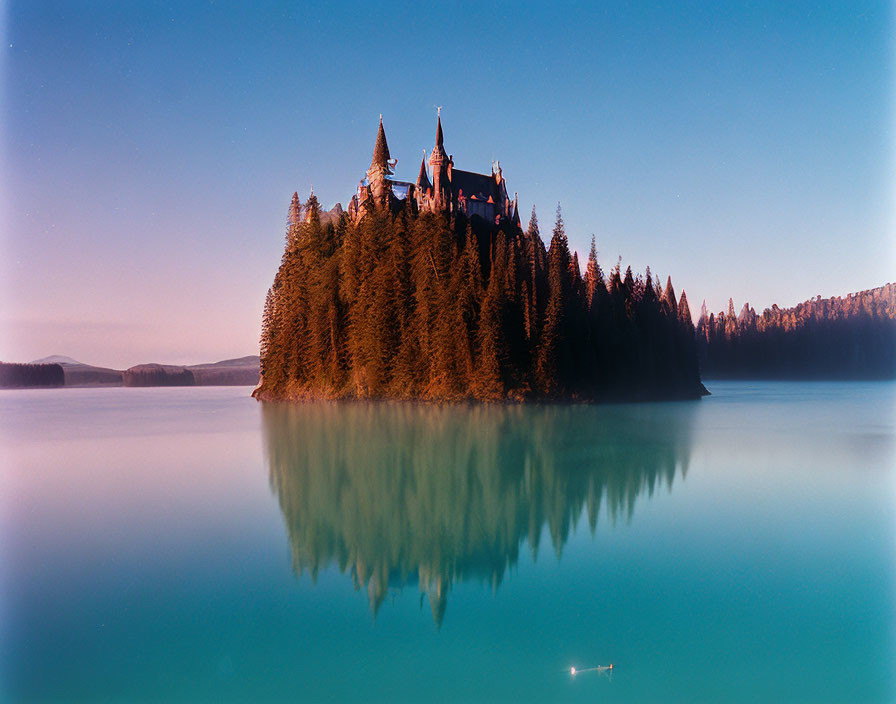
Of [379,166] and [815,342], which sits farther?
[815,342]

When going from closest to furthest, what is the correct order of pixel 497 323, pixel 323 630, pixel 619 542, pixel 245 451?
pixel 323 630, pixel 619 542, pixel 245 451, pixel 497 323

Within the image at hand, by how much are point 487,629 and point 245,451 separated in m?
22.2

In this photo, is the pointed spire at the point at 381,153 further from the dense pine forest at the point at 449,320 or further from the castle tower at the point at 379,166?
the dense pine forest at the point at 449,320

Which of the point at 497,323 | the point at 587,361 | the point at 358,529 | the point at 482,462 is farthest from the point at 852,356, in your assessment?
the point at 358,529

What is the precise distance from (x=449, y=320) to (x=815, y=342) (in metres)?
132

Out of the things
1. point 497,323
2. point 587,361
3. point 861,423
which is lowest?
point 861,423

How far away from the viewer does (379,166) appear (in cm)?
8000

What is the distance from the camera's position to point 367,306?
2303 inches

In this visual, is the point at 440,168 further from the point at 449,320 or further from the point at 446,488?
the point at 446,488

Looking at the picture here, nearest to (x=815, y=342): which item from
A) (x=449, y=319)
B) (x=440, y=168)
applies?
(x=440, y=168)

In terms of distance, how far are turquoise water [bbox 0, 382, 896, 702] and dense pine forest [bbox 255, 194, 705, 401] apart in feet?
96.1

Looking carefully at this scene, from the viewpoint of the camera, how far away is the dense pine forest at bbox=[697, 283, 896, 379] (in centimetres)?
13962

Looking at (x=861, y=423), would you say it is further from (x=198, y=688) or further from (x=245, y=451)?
(x=198, y=688)

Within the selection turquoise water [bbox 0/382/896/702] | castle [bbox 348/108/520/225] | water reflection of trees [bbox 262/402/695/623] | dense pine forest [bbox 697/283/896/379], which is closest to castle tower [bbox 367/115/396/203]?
castle [bbox 348/108/520/225]
